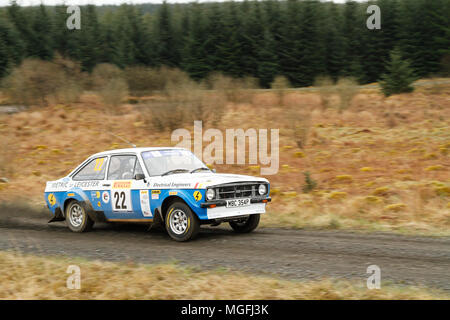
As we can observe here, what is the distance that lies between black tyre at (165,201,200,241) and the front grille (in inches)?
22.3

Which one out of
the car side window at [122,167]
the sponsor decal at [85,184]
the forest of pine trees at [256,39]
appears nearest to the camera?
the car side window at [122,167]

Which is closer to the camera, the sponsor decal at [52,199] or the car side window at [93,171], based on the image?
the car side window at [93,171]

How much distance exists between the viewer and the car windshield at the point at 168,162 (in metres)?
9.32

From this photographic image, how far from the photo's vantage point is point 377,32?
172 ft

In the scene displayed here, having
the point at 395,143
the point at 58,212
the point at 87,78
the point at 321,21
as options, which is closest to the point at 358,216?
the point at 58,212

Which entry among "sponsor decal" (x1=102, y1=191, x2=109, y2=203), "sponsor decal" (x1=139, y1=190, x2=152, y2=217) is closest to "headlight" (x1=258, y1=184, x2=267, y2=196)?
"sponsor decal" (x1=139, y1=190, x2=152, y2=217)

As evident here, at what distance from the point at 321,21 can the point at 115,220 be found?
51.1 m

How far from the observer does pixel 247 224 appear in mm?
9719

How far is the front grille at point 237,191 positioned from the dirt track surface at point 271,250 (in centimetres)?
80

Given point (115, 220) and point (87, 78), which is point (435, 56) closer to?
point (87, 78)

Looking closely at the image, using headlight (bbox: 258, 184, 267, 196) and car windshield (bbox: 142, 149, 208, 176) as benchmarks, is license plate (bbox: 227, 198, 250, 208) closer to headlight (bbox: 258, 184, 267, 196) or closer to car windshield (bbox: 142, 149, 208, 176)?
headlight (bbox: 258, 184, 267, 196)

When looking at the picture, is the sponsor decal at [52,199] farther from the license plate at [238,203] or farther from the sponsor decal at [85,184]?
the license plate at [238,203]

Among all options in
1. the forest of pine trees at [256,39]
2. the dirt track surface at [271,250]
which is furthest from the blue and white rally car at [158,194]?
the forest of pine trees at [256,39]

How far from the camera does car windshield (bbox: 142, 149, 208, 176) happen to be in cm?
932
